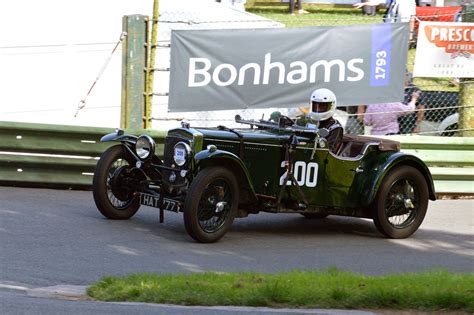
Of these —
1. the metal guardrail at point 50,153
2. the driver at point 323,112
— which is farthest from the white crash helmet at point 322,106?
the metal guardrail at point 50,153

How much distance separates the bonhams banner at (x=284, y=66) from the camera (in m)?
12.6

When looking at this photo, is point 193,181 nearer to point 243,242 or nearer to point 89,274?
point 243,242

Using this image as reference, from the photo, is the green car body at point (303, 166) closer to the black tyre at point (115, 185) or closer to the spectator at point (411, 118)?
the black tyre at point (115, 185)

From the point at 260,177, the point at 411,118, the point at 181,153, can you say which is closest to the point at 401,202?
the point at 260,177

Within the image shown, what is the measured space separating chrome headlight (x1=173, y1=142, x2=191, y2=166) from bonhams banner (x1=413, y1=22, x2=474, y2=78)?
15.1 feet

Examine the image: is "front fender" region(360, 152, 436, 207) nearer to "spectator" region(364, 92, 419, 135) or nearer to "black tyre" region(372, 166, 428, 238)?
"black tyre" region(372, 166, 428, 238)

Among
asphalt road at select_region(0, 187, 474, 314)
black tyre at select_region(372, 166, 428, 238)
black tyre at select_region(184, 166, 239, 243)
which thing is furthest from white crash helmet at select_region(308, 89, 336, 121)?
black tyre at select_region(184, 166, 239, 243)

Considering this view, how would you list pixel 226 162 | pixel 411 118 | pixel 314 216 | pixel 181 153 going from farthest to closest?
1. pixel 411 118
2. pixel 314 216
3. pixel 181 153
4. pixel 226 162

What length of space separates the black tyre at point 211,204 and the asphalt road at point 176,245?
153mm

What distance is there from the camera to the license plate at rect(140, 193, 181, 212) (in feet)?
31.5

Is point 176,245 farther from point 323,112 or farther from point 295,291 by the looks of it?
point 295,291

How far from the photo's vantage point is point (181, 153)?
980cm

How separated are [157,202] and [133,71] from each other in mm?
3451

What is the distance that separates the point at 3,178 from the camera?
39.3 ft
